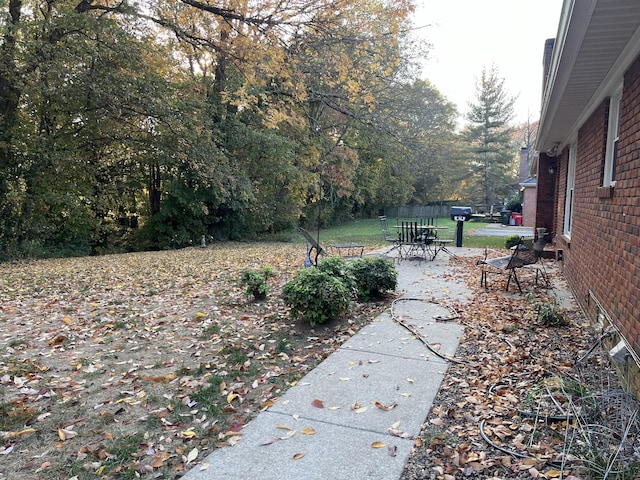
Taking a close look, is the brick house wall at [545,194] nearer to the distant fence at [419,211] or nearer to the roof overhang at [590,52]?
the roof overhang at [590,52]

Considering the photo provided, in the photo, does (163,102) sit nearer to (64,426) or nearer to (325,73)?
(325,73)

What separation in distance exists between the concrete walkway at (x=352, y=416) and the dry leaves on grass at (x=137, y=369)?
7.4 inches

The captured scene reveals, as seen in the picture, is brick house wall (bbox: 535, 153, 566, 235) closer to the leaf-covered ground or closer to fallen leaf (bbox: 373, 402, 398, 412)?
the leaf-covered ground

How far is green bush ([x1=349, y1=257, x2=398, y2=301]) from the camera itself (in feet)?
21.1

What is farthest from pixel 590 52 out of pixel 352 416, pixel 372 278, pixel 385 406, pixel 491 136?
pixel 491 136

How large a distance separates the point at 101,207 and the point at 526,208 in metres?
22.1

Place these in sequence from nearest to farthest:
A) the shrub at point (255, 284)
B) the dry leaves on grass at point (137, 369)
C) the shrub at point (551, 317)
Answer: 1. the dry leaves on grass at point (137, 369)
2. the shrub at point (551, 317)
3. the shrub at point (255, 284)

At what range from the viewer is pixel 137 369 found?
13.2 ft

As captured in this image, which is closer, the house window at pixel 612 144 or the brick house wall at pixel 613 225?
the brick house wall at pixel 613 225

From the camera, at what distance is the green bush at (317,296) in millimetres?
5022

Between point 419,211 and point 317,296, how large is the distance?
111 ft

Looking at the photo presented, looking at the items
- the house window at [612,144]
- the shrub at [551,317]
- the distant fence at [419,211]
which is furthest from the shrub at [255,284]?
the distant fence at [419,211]

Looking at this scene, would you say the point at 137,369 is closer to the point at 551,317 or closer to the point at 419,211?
the point at 551,317

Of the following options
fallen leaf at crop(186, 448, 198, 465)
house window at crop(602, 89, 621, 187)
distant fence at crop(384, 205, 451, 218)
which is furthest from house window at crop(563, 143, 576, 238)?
distant fence at crop(384, 205, 451, 218)
